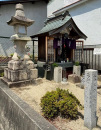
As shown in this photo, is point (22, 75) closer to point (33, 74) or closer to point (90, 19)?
point (33, 74)

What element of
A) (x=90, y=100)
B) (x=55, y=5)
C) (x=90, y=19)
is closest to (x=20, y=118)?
(x=90, y=100)

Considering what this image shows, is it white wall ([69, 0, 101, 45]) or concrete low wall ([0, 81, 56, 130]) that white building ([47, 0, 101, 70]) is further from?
concrete low wall ([0, 81, 56, 130])

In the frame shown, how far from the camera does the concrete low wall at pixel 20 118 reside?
2.53 metres

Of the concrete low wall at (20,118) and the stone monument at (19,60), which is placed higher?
the stone monument at (19,60)

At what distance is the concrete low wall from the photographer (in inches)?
99.7

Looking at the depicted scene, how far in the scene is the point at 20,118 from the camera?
3.12 metres

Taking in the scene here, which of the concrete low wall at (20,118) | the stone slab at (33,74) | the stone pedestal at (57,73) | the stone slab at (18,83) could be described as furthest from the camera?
the stone pedestal at (57,73)

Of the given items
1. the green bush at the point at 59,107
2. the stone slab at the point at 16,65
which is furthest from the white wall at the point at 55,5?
the green bush at the point at 59,107

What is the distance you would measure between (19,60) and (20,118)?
3.30 meters

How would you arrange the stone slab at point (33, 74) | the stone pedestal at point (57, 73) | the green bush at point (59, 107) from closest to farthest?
1. the green bush at point (59, 107)
2. the stone slab at point (33, 74)
3. the stone pedestal at point (57, 73)

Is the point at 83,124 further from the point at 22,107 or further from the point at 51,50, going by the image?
the point at 51,50

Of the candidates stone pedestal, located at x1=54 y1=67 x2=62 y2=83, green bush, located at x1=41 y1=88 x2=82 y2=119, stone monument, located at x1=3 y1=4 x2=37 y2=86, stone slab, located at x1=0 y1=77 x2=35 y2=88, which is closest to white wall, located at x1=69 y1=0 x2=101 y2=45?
stone pedestal, located at x1=54 y1=67 x2=62 y2=83

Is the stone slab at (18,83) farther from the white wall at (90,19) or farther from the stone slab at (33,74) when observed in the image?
the white wall at (90,19)

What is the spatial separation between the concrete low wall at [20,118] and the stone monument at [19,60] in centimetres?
151
